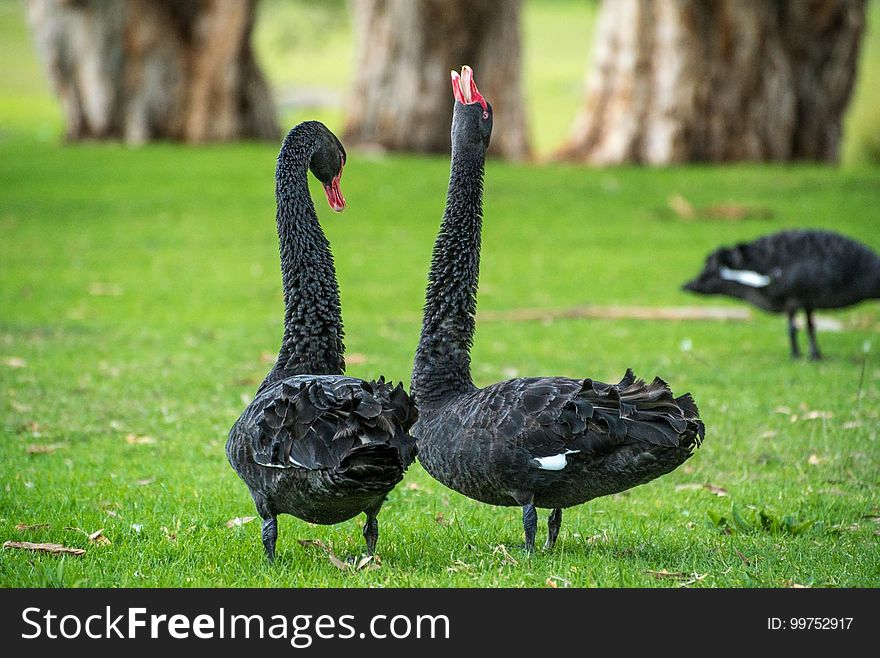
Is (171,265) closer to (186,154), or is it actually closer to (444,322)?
(186,154)

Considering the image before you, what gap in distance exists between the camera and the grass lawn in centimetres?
583

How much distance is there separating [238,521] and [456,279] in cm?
182

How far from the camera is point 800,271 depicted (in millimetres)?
10906

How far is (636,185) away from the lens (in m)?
23.5

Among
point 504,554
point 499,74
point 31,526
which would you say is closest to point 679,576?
point 504,554

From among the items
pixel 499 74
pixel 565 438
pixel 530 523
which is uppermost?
pixel 499 74

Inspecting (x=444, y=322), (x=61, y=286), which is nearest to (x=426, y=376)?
(x=444, y=322)

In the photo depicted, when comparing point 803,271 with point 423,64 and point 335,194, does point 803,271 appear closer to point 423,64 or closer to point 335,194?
point 335,194

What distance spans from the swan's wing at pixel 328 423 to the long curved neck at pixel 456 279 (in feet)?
2.92

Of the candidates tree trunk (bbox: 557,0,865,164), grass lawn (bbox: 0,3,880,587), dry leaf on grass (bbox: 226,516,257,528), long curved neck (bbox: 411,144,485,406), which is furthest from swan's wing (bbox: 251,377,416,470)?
tree trunk (bbox: 557,0,865,164)

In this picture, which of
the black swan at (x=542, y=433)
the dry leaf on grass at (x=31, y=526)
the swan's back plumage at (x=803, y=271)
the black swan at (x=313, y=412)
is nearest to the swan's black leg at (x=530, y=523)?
the black swan at (x=542, y=433)

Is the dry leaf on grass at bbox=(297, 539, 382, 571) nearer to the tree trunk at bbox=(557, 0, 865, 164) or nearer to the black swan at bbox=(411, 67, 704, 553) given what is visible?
the black swan at bbox=(411, 67, 704, 553)

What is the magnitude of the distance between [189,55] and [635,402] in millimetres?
25702

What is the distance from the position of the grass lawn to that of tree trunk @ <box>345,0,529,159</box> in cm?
145
